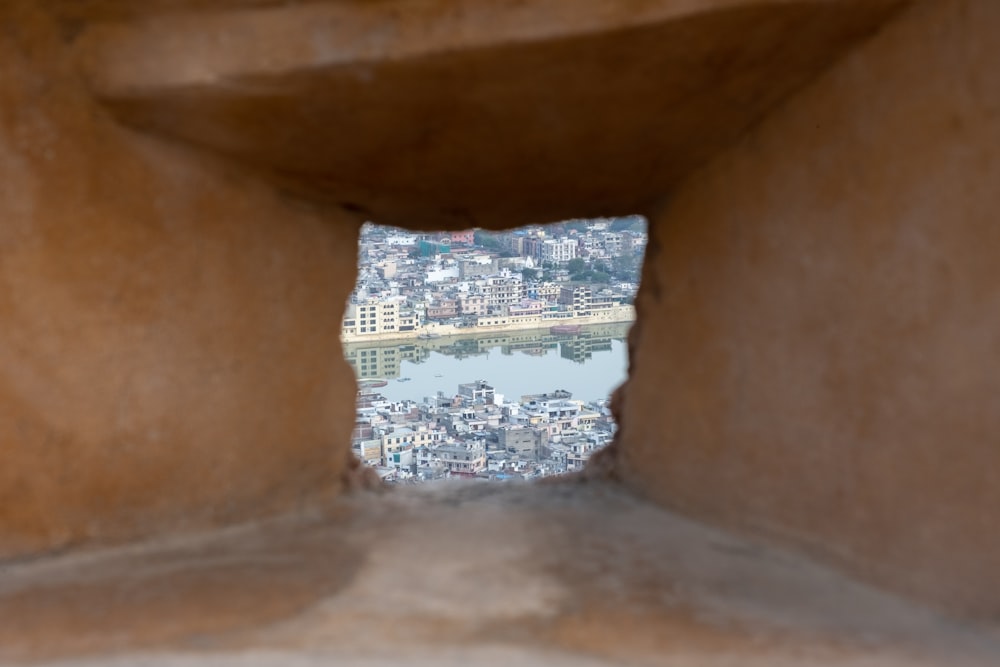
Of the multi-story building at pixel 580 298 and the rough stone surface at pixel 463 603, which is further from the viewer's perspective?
the multi-story building at pixel 580 298

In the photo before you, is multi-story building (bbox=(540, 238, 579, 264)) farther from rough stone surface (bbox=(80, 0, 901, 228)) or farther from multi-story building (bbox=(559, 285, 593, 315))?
rough stone surface (bbox=(80, 0, 901, 228))

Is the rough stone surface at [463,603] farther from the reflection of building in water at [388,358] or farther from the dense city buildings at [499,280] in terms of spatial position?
the dense city buildings at [499,280]

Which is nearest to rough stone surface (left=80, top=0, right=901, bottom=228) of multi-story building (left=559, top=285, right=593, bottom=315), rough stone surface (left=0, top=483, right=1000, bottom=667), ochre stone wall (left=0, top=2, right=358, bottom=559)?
ochre stone wall (left=0, top=2, right=358, bottom=559)

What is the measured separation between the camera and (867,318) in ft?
6.35

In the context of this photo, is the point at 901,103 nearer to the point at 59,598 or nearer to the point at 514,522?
the point at 514,522

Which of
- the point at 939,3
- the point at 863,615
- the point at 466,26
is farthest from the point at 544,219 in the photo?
the point at 863,615

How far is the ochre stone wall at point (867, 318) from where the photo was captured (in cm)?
170

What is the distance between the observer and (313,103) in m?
2.11

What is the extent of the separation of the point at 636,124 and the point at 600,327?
2.38m

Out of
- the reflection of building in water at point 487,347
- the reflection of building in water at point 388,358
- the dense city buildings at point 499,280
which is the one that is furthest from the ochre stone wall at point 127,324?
the dense city buildings at point 499,280

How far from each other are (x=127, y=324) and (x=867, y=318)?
180cm

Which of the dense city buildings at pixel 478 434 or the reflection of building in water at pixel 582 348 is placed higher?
the reflection of building in water at pixel 582 348

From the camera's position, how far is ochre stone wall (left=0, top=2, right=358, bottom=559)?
6.70 feet

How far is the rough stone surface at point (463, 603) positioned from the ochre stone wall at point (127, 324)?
0.16m
